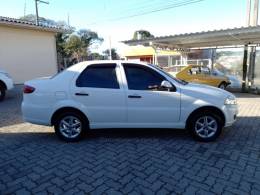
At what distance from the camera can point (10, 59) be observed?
44.4 ft

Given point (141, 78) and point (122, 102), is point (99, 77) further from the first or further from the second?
point (141, 78)

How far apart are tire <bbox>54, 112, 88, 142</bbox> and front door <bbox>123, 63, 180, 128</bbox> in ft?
3.26

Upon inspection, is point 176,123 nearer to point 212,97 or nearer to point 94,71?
point 212,97

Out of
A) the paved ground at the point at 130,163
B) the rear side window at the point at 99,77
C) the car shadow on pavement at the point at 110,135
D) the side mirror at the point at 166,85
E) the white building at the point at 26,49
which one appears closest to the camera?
the paved ground at the point at 130,163

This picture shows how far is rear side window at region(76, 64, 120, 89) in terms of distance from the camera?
4.71m

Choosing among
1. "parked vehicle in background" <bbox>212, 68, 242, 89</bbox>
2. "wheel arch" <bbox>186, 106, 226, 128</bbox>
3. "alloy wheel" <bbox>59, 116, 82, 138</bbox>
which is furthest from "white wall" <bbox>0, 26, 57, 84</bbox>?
"wheel arch" <bbox>186, 106, 226, 128</bbox>

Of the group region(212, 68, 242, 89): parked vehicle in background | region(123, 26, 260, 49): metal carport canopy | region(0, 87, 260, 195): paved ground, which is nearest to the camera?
region(0, 87, 260, 195): paved ground

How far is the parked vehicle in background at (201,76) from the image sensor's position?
36.9 feet

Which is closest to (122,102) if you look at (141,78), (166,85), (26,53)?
(141,78)

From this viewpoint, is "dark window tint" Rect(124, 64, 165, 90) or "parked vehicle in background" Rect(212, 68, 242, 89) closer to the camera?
"dark window tint" Rect(124, 64, 165, 90)

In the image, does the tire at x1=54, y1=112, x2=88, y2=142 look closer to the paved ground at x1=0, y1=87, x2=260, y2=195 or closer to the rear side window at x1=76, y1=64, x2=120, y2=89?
the paved ground at x1=0, y1=87, x2=260, y2=195

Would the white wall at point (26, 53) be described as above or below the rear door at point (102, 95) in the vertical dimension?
above

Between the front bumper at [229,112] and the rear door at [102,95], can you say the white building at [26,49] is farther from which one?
the front bumper at [229,112]

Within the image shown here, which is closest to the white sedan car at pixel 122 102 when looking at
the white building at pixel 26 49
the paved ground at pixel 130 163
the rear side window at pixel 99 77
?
the rear side window at pixel 99 77
